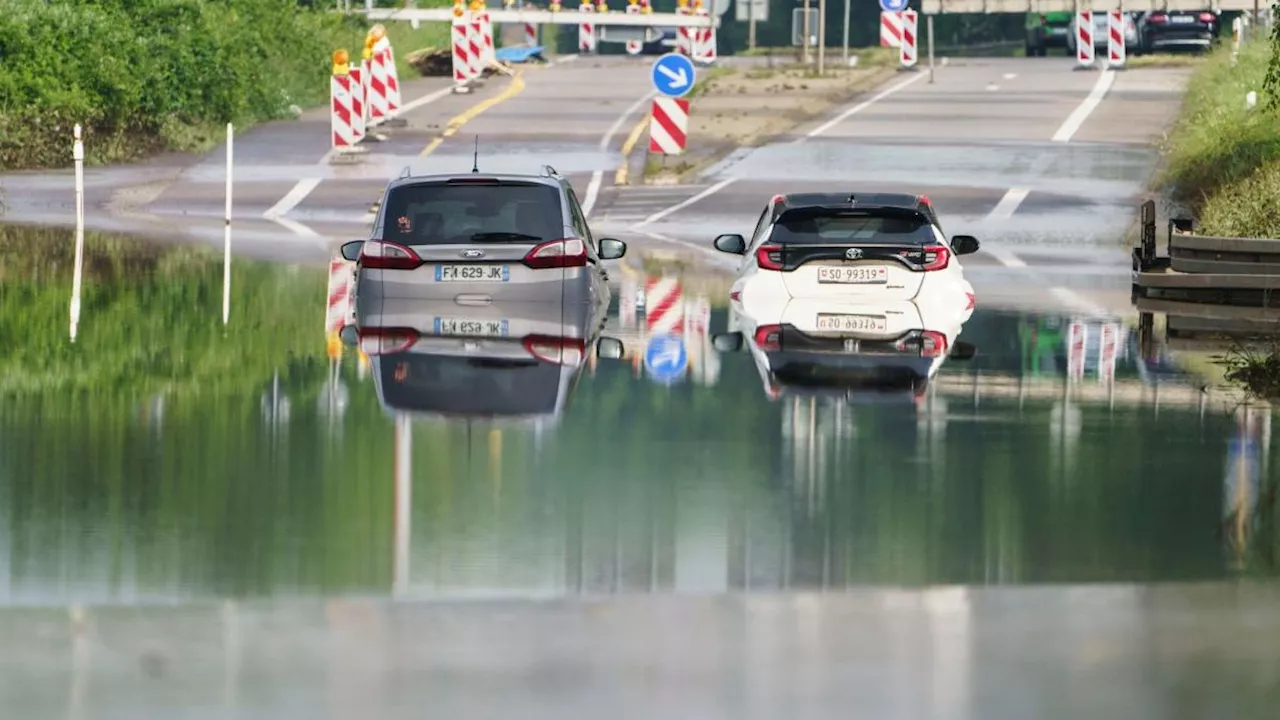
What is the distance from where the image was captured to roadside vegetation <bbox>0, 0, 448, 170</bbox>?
40.9 metres

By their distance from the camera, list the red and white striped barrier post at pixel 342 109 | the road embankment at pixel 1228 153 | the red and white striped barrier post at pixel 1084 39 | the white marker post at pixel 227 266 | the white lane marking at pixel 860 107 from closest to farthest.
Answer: the white marker post at pixel 227 266 < the road embankment at pixel 1228 153 < the red and white striped barrier post at pixel 342 109 < the white lane marking at pixel 860 107 < the red and white striped barrier post at pixel 1084 39

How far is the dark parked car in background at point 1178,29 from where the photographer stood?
2781 inches

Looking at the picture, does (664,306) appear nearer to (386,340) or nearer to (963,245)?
(963,245)

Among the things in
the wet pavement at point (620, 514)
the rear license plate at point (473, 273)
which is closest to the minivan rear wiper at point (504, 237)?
the rear license plate at point (473, 273)

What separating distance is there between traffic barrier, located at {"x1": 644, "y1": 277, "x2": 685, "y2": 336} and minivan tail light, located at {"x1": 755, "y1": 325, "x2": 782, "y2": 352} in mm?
673

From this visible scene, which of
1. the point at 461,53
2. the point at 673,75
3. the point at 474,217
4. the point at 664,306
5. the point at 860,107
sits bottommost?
the point at 664,306

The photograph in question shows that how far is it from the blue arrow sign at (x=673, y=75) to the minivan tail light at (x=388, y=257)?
17272mm

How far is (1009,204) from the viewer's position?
1421 inches

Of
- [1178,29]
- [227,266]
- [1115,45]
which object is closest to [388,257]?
[227,266]

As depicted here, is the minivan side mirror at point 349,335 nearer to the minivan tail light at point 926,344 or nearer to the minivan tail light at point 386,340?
the minivan tail light at point 386,340

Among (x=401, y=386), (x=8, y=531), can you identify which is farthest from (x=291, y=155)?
(x=8, y=531)

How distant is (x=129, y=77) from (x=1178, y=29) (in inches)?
1418

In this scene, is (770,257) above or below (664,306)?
above

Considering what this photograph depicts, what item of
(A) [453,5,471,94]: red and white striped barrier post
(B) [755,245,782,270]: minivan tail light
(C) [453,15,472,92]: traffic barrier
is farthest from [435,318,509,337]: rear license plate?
(C) [453,15,472,92]: traffic barrier
